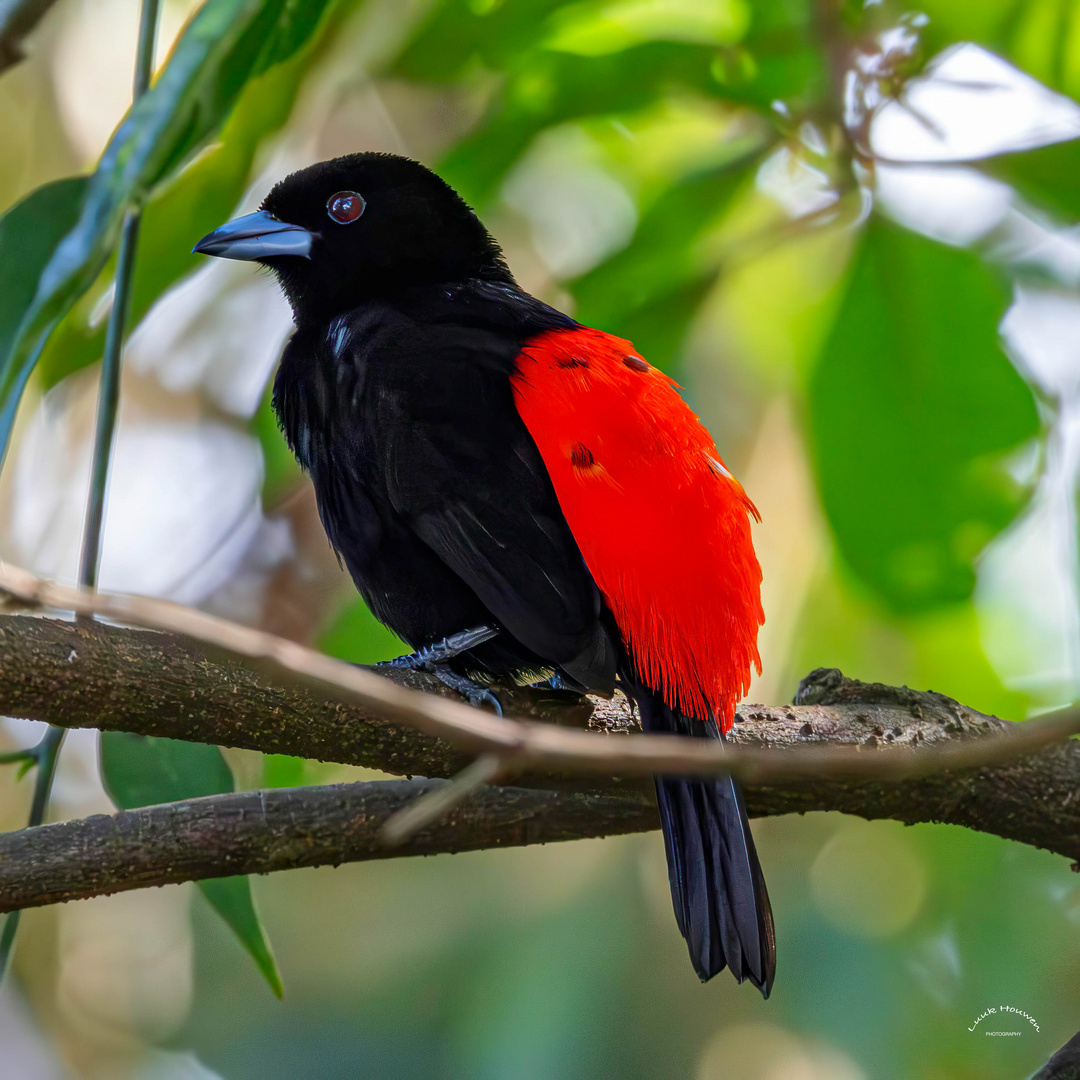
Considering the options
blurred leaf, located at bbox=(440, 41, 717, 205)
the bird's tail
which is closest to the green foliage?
blurred leaf, located at bbox=(440, 41, 717, 205)

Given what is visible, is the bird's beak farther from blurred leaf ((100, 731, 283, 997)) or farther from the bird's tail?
the bird's tail

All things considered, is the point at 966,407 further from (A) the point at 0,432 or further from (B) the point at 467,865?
(B) the point at 467,865

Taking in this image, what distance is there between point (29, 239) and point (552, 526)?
995 millimetres

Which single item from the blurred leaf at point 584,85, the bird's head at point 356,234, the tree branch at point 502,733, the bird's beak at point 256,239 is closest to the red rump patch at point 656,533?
the blurred leaf at point 584,85

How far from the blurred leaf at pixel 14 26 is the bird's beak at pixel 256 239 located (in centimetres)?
81

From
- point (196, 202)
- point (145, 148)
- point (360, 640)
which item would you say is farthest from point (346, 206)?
point (145, 148)

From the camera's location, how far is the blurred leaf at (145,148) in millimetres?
1714

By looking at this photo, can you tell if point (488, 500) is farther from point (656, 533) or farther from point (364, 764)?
point (364, 764)

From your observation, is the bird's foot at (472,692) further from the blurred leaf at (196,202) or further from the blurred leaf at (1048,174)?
the blurred leaf at (1048,174)

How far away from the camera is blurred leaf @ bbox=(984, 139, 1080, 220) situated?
2.41m

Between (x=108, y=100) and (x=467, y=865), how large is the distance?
13.2 feet

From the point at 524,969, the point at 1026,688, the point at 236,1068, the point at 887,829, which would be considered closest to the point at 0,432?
the point at 1026,688

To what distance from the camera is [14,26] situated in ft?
6.00

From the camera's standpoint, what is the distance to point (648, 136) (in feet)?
9.36
